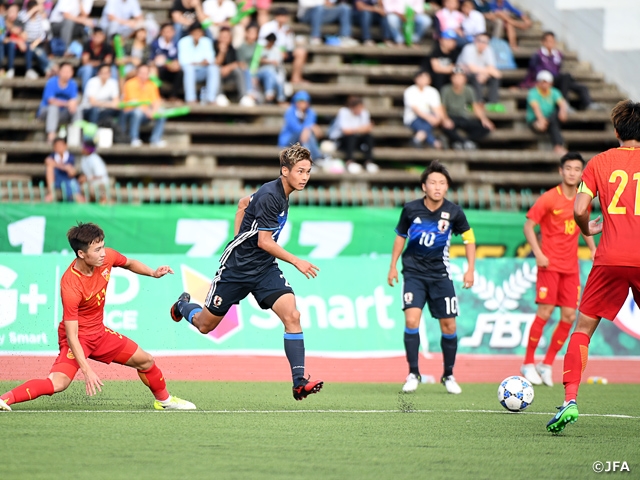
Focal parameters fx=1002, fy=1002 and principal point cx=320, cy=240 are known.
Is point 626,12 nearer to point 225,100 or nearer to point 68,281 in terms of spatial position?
point 225,100

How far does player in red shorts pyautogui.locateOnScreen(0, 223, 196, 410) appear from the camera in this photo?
7.87 metres

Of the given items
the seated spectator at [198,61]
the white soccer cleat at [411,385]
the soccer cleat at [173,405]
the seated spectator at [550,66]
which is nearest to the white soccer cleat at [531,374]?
the white soccer cleat at [411,385]

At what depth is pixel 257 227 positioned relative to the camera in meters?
8.64

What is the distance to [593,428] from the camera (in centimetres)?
763

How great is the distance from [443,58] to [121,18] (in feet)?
Answer: 22.0

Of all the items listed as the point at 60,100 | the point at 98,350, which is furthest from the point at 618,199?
the point at 60,100

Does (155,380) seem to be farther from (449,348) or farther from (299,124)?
(299,124)

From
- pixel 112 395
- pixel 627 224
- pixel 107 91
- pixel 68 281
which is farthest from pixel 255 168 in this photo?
pixel 627 224

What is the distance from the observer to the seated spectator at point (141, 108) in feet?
61.3

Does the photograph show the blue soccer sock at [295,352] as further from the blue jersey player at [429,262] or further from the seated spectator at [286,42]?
the seated spectator at [286,42]

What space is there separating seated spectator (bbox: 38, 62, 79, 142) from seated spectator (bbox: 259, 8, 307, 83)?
4187 mm

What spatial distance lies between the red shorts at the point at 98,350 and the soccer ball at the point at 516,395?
316 centimetres

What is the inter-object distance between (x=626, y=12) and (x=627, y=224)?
1770 centimetres

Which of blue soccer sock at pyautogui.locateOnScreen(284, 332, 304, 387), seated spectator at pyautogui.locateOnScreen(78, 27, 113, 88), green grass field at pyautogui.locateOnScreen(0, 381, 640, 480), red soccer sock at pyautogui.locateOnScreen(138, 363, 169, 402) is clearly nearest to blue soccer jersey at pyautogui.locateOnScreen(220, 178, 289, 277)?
blue soccer sock at pyautogui.locateOnScreen(284, 332, 304, 387)
